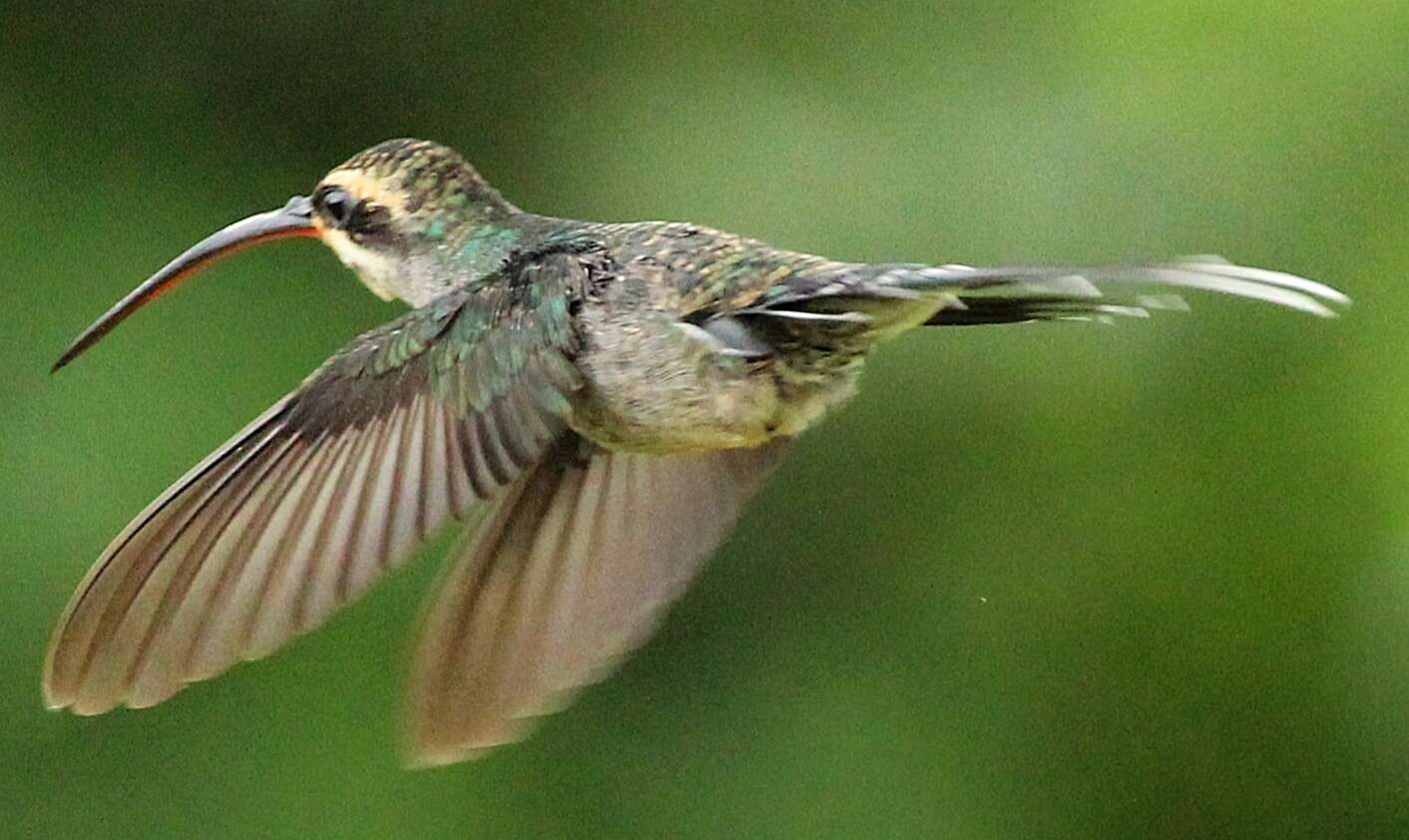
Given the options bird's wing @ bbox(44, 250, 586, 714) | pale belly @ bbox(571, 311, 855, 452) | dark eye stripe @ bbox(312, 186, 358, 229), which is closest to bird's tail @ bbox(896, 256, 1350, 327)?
pale belly @ bbox(571, 311, 855, 452)

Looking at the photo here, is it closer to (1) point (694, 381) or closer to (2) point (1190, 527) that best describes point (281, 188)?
(1) point (694, 381)

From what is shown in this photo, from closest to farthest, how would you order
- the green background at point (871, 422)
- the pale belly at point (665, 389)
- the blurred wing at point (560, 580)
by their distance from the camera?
1. the pale belly at point (665, 389)
2. the blurred wing at point (560, 580)
3. the green background at point (871, 422)

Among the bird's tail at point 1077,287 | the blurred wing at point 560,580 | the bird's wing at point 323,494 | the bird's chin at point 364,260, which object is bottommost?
the blurred wing at point 560,580

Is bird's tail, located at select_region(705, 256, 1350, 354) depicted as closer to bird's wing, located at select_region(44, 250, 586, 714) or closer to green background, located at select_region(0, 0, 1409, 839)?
bird's wing, located at select_region(44, 250, 586, 714)

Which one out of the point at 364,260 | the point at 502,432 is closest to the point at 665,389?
the point at 502,432

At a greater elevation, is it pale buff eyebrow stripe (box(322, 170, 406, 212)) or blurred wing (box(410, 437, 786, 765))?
pale buff eyebrow stripe (box(322, 170, 406, 212))

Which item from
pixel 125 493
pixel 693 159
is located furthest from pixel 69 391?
pixel 693 159

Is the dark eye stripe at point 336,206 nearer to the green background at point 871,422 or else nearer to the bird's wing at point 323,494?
the bird's wing at point 323,494

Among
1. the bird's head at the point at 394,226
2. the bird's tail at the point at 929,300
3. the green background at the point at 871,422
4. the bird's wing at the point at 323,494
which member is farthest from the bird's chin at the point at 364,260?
the green background at the point at 871,422
